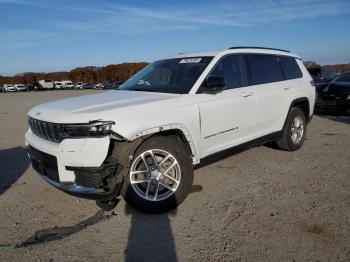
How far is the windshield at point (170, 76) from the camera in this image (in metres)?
4.80

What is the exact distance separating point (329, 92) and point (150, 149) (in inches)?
387

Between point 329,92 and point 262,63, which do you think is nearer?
point 262,63

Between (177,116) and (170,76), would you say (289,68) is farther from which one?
(177,116)

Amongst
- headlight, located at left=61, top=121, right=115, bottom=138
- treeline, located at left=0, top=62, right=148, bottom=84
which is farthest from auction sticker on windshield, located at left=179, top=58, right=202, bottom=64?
treeline, located at left=0, top=62, right=148, bottom=84

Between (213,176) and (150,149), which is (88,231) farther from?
(213,176)

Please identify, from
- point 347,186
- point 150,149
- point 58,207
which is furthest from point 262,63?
point 58,207

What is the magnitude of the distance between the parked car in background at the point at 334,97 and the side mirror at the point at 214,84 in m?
8.55

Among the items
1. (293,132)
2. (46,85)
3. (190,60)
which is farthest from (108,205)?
Answer: (46,85)

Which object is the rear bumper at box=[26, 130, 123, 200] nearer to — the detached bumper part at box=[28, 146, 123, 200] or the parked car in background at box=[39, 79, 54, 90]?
the detached bumper part at box=[28, 146, 123, 200]

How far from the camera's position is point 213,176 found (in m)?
5.43

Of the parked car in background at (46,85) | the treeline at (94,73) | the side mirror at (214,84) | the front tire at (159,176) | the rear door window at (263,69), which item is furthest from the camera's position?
the treeline at (94,73)

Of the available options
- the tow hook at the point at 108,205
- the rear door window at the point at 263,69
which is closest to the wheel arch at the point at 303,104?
the rear door window at the point at 263,69

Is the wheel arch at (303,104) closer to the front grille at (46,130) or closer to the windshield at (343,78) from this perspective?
the front grille at (46,130)

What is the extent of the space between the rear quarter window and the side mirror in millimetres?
2323
